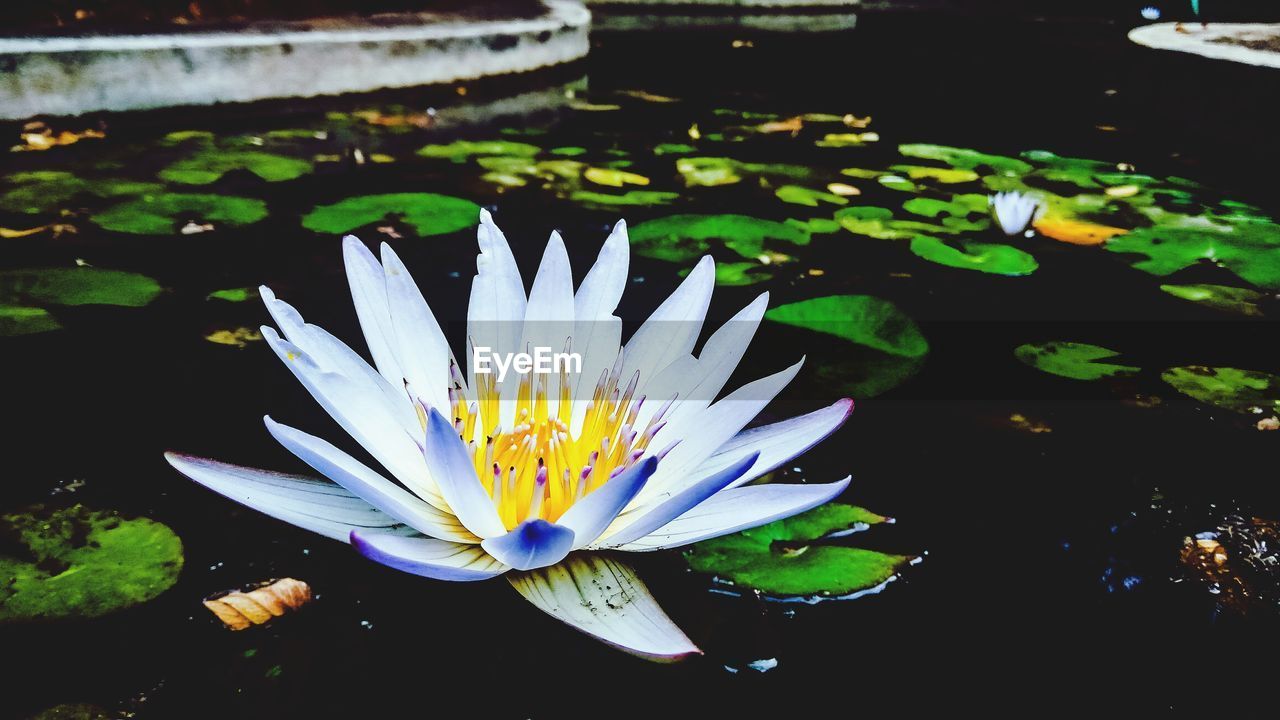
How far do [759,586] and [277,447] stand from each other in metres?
0.61

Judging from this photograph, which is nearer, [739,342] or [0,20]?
[739,342]

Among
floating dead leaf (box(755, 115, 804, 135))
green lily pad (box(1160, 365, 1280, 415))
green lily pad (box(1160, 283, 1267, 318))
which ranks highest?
floating dead leaf (box(755, 115, 804, 135))

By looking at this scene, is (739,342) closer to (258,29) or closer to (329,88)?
(329,88)

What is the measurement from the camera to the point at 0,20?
2.96 metres

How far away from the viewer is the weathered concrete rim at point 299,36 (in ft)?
8.38

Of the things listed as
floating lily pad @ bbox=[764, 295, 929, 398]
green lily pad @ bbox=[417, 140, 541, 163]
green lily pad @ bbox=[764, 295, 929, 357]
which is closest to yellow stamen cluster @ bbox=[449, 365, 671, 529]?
floating lily pad @ bbox=[764, 295, 929, 398]

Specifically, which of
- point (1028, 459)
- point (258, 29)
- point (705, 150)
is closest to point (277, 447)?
point (1028, 459)

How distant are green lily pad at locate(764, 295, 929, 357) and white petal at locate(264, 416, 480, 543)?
2.76 feet

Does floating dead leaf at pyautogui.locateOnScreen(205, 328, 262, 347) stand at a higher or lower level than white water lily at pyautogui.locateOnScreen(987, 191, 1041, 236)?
lower

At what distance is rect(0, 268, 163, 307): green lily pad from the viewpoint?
1.35 meters

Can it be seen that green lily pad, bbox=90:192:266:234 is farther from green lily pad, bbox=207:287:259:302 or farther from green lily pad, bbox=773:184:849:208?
green lily pad, bbox=773:184:849:208

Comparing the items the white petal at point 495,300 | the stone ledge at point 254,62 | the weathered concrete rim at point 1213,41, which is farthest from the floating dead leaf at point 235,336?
the weathered concrete rim at point 1213,41

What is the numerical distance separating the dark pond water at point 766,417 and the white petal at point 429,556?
94 mm

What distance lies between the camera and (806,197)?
2.20m
